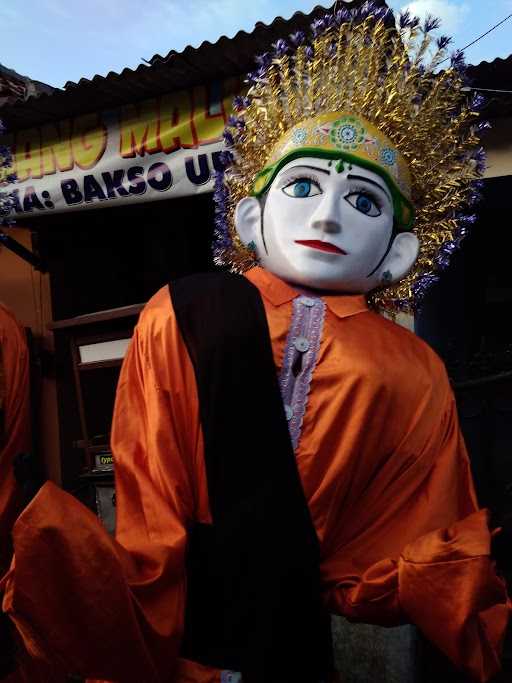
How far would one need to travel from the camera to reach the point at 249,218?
7.02ft

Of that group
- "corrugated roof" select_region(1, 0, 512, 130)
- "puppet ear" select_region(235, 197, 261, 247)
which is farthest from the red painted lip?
"corrugated roof" select_region(1, 0, 512, 130)

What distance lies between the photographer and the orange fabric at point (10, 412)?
335 cm

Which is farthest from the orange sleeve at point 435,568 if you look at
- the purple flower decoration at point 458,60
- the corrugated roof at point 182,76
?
the corrugated roof at point 182,76

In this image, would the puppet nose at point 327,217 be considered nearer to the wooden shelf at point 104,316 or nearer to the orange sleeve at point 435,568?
the orange sleeve at point 435,568

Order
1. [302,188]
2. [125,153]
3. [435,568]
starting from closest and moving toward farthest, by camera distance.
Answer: [435,568], [302,188], [125,153]

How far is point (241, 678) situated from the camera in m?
1.61

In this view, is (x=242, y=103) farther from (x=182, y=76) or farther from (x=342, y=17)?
(x=182, y=76)

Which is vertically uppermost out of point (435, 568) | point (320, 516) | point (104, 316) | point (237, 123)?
point (237, 123)

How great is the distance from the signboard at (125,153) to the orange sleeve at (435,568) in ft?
8.83

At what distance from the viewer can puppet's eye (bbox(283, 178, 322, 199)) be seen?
1.98m

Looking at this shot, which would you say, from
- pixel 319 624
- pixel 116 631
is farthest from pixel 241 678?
pixel 116 631

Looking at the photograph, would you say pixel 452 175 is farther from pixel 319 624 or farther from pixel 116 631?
pixel 116 631

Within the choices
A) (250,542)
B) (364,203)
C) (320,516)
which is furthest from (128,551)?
(364,203)

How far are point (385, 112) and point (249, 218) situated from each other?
2.20ft
